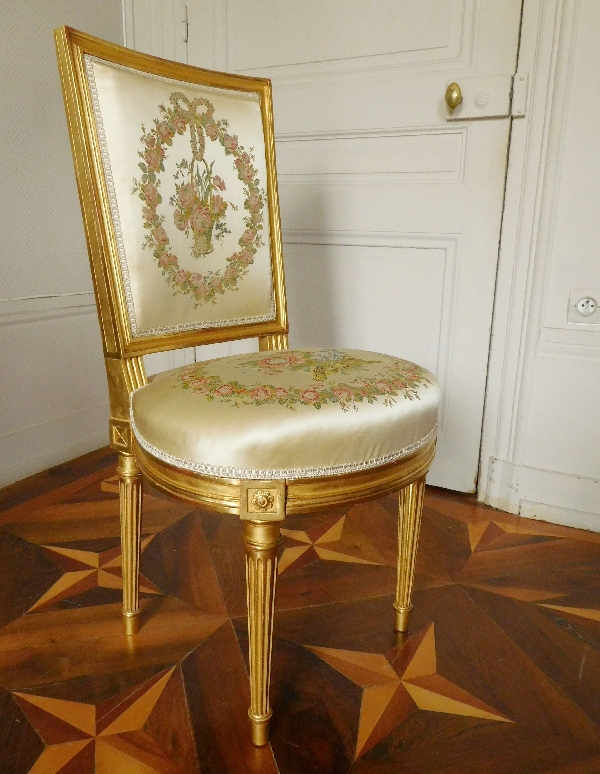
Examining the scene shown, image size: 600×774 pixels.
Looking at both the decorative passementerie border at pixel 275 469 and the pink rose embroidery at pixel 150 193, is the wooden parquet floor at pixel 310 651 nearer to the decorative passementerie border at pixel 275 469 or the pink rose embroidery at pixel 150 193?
the decorative passementerie border at pixel 275 469

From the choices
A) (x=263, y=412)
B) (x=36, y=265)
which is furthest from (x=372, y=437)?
(x=36, y=265)

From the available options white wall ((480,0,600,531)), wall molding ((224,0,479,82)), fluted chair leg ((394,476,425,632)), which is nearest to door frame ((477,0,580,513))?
white wall ((480,0,600,531))

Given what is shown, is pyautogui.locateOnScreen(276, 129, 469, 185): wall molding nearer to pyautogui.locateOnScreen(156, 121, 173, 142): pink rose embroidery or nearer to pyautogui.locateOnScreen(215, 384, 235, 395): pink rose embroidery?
pyautogui.locateOnScreen(156, 121, 173, 142): pink rose embroidery

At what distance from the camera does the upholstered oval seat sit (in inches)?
23.5

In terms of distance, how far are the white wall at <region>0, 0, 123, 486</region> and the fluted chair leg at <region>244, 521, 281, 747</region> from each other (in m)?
0.98

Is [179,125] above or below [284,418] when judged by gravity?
above

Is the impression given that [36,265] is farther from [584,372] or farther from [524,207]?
[584,372]

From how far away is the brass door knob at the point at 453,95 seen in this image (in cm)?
118

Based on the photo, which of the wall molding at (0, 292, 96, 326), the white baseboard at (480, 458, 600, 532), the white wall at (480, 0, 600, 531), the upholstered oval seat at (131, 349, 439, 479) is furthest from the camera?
the wall molding at (0, 292, 96, 326)

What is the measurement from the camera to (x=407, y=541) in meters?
0.83

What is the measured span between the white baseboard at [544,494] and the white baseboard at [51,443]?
1.05 meters

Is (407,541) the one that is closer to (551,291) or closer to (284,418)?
(284,418)

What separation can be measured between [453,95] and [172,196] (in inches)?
27.1

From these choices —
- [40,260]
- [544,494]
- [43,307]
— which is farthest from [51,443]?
[544,494]
